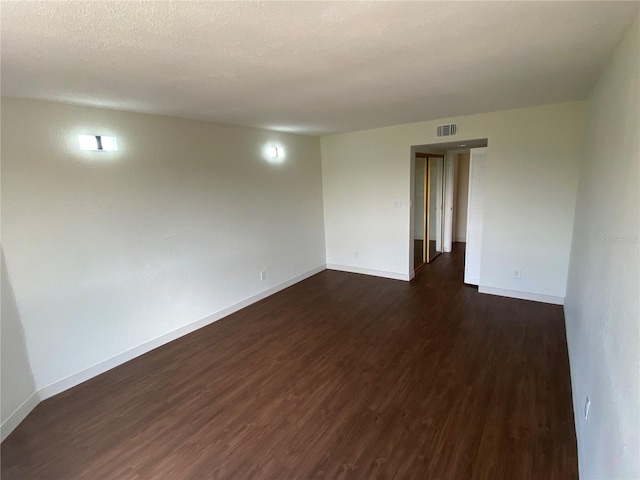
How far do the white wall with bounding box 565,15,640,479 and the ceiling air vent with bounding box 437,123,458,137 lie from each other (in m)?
1.76

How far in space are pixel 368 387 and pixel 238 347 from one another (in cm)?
147

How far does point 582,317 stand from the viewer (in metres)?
2.30

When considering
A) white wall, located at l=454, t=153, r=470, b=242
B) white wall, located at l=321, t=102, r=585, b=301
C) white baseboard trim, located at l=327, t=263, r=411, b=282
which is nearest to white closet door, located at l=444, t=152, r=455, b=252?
white wall, located at l=454, t=153, r=470, b=242

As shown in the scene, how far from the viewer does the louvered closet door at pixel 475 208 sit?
429cm

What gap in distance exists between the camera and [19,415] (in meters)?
2.30

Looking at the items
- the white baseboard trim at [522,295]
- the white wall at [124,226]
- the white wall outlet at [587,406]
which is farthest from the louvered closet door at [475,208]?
the white wall at [124,226]

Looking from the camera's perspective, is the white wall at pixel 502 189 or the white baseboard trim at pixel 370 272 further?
the white baseboard trim at pixel 370 272

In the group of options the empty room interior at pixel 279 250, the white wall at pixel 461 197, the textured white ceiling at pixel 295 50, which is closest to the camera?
the textured white ceiling at pixel 295 50

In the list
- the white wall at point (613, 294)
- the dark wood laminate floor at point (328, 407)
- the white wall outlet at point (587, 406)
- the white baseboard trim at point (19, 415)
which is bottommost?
the dark wood laminate floor at point (328, 407)

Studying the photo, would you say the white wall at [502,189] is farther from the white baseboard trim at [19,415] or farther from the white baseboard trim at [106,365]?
the white baseboard trim at [19,415]

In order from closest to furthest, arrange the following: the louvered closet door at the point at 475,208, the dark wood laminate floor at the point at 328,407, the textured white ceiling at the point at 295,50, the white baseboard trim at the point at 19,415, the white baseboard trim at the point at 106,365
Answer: the textured white ceiling at the point at 295,50 < the dark wood laminate floor at the point at 328,407 < the white baseboard trim at the point at 19,415 < the white baseboard trim at the point at 106,365 < the louvered closet door at the point at 475,208

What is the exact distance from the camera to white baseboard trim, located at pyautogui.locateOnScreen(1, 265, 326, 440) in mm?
2299

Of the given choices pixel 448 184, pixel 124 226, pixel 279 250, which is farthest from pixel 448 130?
pixel 124 226

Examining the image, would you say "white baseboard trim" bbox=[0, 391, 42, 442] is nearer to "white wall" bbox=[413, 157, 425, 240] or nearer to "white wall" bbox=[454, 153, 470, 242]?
"white wall" bbox=[413, 157, 425, 240]
